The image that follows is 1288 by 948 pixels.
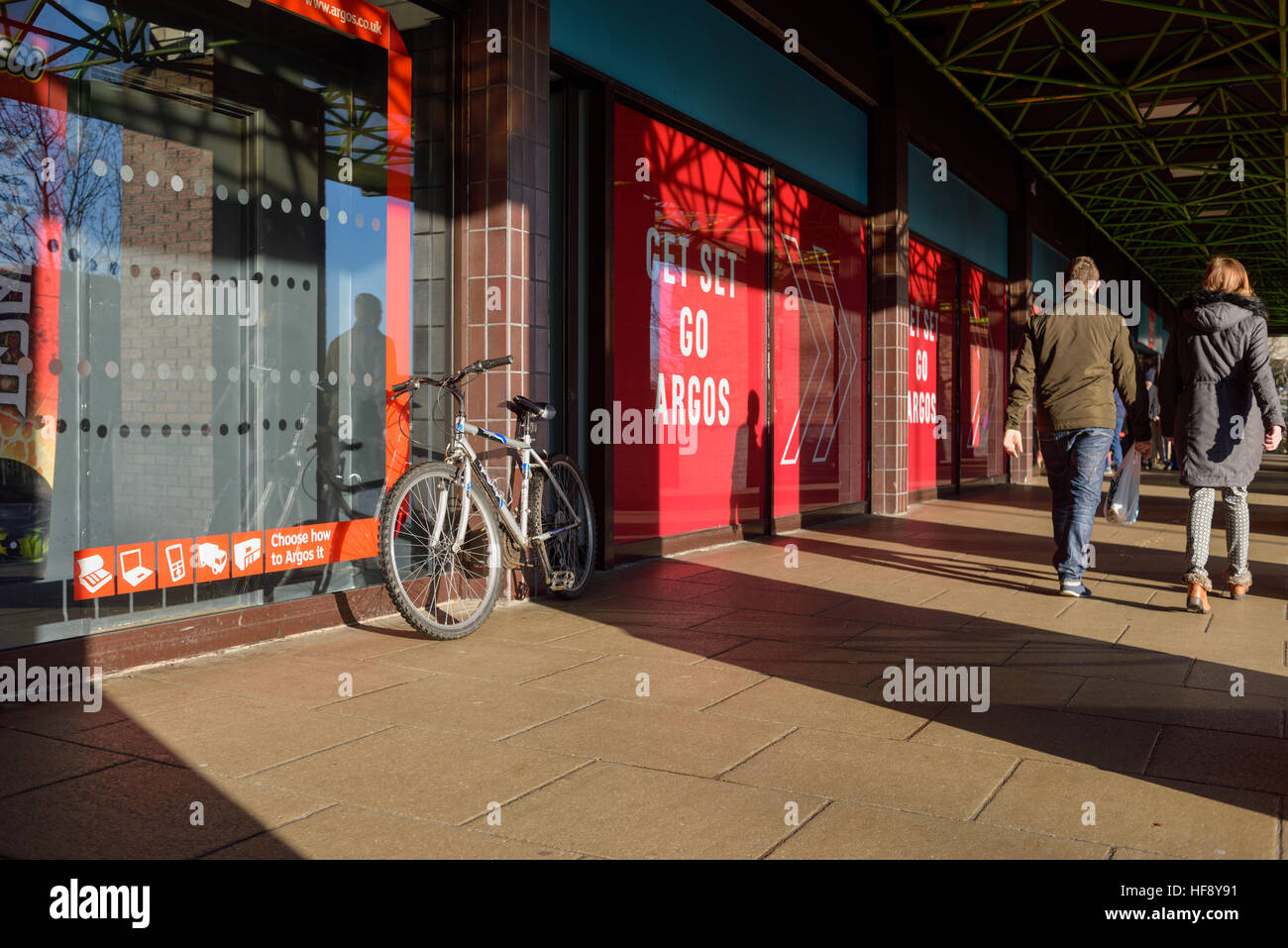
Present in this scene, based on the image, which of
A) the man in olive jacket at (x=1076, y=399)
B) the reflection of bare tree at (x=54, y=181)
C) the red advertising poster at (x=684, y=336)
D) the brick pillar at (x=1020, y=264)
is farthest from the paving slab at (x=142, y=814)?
the brick pillar at (x=1020, y=264)

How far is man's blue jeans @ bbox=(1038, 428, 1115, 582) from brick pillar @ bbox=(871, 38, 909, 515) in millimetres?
5774

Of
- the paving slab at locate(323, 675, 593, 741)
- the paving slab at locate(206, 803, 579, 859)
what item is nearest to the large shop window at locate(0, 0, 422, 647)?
the paving slab at locate(323, 675, 593, 741)

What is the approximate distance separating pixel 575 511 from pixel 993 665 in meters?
2.72

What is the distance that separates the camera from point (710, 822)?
9.28ft

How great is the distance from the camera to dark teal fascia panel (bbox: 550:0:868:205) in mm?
7398

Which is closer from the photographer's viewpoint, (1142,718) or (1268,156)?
(1142,718)

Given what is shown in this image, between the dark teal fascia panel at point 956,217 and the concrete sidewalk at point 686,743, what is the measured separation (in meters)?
8.78

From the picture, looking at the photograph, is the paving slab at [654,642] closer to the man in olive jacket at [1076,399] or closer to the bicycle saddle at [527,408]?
the bicycle saddle at [527,408]

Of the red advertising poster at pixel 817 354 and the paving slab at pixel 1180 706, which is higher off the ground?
the red advertising poster at pixel 817 354

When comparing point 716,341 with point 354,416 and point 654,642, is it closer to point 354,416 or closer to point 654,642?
point 354,416

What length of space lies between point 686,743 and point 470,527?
8.05ft

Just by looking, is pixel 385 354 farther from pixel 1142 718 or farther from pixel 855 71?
pixel 855 71

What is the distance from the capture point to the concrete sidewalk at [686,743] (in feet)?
8.97
